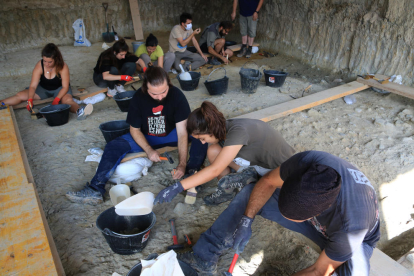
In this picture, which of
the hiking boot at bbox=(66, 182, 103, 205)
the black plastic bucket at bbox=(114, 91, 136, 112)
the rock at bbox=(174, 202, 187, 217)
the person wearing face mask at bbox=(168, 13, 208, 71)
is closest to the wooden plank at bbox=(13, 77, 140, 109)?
the black plastic bucket at bbox=(114, 91, 136, 112)

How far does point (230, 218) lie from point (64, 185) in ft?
5.23

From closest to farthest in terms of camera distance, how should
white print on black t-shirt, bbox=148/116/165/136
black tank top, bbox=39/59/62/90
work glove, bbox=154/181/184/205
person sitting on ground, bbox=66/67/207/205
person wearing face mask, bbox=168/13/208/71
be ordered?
1. work glove, bbox=154/181/184/205
2. person sitting on ground, bbox=66/67/207/205
3. white print on black t-shirt, bbox=148/116/165/136
4. black tank top, bbox=39/59/62/90
5. person wearing face mask, bbox=168/13/208/71

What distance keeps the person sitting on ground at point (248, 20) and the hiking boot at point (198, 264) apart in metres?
4.98

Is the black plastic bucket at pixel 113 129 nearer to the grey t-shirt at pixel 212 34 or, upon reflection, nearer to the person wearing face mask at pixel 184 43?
the person wearing face mask at pixel 184 43

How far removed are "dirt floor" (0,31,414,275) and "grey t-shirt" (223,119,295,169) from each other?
0.50 metres

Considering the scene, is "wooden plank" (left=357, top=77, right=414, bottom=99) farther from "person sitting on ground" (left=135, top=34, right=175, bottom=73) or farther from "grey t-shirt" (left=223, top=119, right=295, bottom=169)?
"person sitting on ground" (left=135, top=34, right=175, bottom=73)

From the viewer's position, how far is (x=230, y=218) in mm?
1757

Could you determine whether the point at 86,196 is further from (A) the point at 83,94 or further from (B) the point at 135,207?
(A) the point at 83,94

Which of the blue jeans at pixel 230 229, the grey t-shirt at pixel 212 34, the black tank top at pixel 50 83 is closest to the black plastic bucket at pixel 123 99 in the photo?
the black tank top at pixel 50 83

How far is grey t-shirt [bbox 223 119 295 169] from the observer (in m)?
1.92

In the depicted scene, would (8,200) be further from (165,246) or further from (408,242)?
(408,242)

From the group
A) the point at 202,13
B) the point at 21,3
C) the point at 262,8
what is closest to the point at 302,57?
the point at 262,8

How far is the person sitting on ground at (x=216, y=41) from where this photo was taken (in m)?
5.43

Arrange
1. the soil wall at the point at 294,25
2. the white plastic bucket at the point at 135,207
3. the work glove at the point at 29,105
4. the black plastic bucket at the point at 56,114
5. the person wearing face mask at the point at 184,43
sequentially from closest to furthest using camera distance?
1. the white plastic bucket at the point at 135,207
2. the black plastic bucket at the point at 56,114
3. the work glove at the point at 29,105
4. the soil wall at the point at 294,25
5. the person wearing face mask at the point at 184,43
